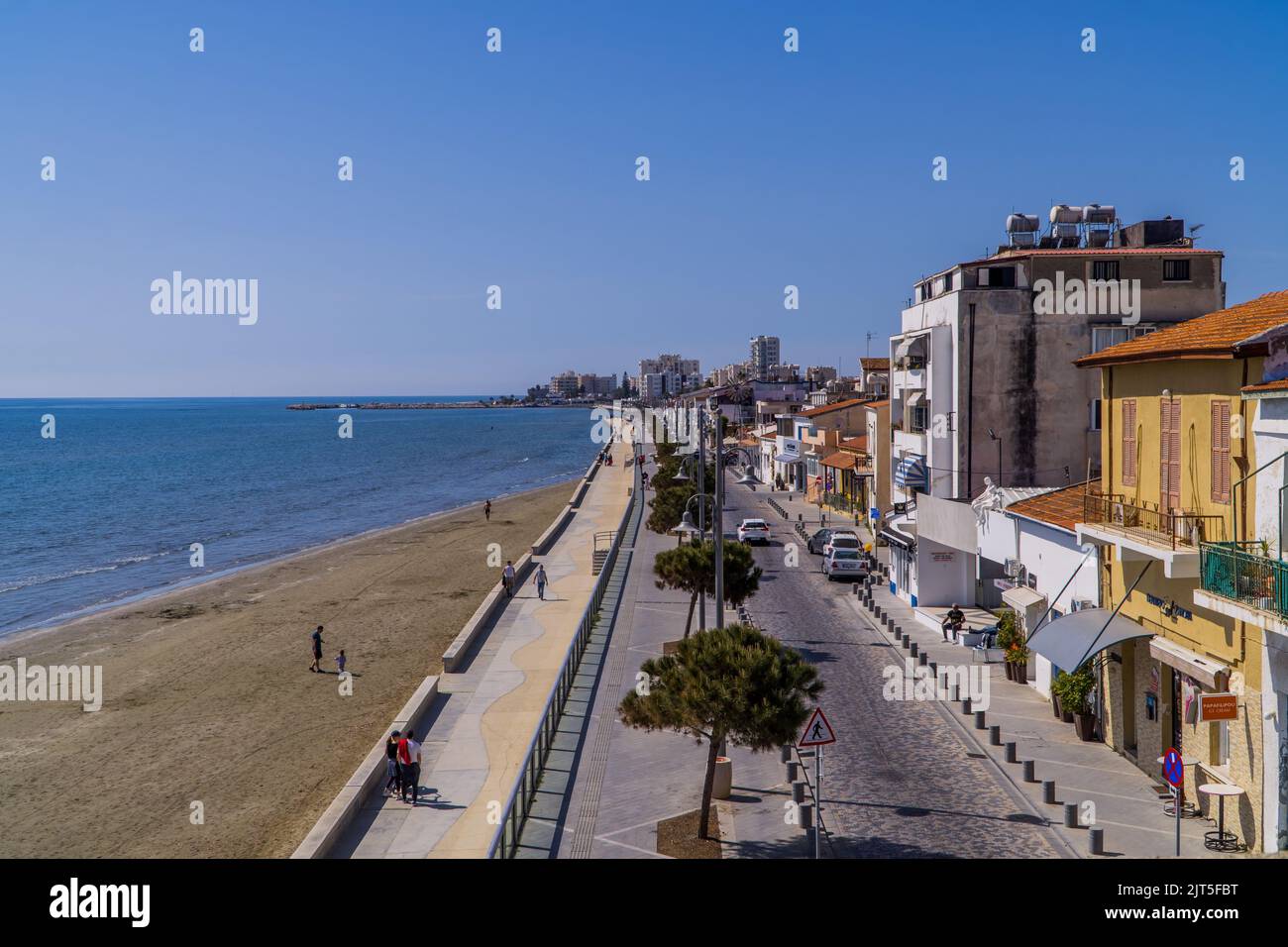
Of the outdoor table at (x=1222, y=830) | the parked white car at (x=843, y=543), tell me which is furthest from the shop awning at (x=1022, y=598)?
the parked white car at (x=843, y=543)

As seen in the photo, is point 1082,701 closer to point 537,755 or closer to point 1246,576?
point 1246,576

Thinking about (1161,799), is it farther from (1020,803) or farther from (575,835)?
(575,835)

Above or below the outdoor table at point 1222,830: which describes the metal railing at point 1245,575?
above

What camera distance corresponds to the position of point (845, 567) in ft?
128

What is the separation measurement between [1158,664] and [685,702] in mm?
8956

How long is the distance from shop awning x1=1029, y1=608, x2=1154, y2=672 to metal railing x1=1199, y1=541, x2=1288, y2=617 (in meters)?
4.10

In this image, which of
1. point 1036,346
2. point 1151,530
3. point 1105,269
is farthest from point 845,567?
point 1151,530

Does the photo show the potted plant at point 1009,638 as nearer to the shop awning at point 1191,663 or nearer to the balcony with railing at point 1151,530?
the balcony with railing at point 1151,530

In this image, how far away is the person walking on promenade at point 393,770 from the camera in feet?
56.7

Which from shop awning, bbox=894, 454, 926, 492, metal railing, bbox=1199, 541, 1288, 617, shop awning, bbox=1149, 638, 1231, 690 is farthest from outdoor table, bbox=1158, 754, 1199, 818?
shop awning, bbox=894, 454, 926, 492

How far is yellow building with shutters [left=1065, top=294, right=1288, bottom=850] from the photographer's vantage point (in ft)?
44.0

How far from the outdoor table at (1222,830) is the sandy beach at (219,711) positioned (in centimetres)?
1430
